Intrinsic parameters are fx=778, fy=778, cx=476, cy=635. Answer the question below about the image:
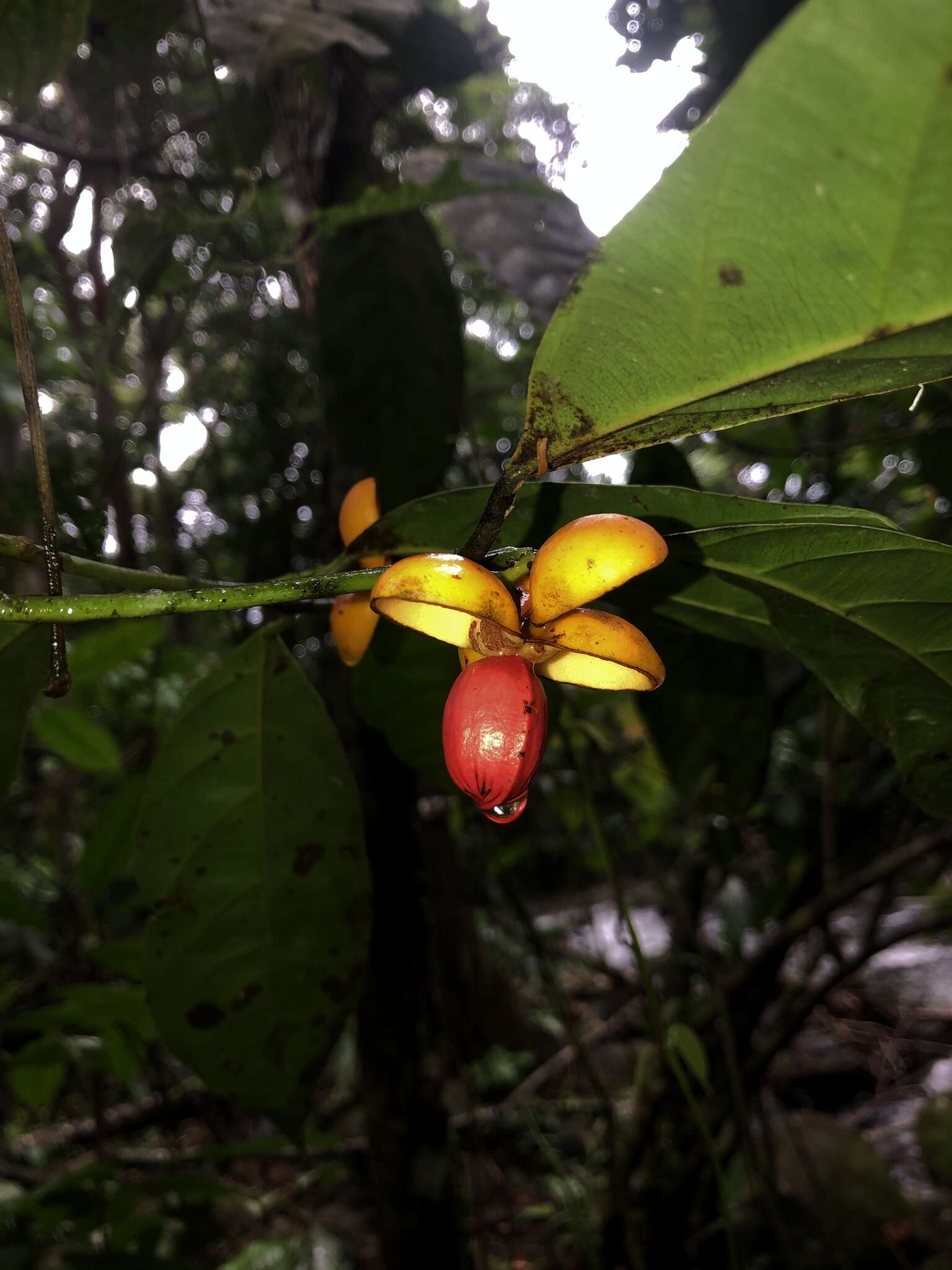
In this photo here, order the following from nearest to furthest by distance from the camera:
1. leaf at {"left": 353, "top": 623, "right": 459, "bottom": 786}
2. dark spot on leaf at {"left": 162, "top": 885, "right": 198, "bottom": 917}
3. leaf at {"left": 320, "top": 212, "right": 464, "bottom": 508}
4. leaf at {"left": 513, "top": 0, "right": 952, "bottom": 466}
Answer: leaf at {"left": 513, "top": 0, "right": 952, "bottom": 466} → dark spot on leaf at {"left": 162, "top": 885, "right": 198, "bottom": 917} → leaf at {"left": 353, "top": 623, "right": 459, "bottom": 786} → leaf at {"left": 320, "top": 212, "right": 464, "bottom": 508}

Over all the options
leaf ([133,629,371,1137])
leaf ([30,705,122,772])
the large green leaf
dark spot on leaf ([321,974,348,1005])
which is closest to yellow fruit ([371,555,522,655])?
the large green leaf

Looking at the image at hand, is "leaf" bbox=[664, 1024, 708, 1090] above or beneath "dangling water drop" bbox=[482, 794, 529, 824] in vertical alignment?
beneath

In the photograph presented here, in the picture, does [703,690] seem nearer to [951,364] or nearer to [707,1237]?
[951,364]

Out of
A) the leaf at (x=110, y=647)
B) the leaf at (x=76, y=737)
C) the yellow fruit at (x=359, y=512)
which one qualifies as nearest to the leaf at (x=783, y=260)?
the yellow fruit at (x=359, y=512)

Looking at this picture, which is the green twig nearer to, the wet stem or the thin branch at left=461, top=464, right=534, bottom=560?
the thin branch at left=461, top=464, right=534, bottom=560

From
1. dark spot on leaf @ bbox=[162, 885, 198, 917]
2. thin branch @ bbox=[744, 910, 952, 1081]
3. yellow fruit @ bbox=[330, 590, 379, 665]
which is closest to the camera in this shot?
yellow fruit @ bbox=[330, 590, 379, 665]

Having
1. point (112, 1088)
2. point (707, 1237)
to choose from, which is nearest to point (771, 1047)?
point (707, 1237)

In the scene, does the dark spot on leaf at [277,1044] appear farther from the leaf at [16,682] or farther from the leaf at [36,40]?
the leaf at [36,40]
